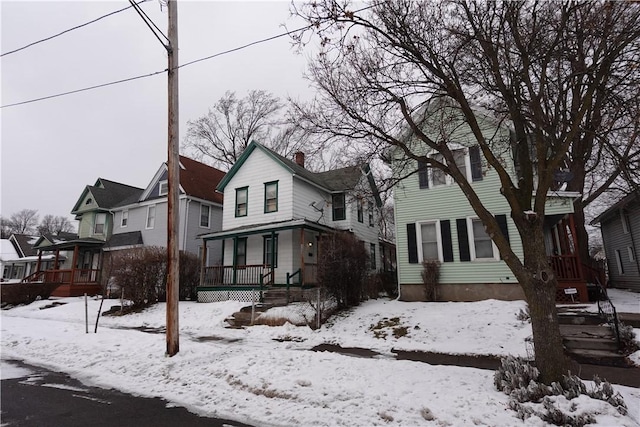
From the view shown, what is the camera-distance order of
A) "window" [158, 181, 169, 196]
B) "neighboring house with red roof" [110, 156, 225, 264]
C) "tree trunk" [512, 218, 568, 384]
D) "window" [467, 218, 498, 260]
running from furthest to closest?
"window" [158, 181, 169, 196], "neighboring house with red roof" [110, 156, 225, 264], "window" [467, 218, 498, 260], "tree trunk" [512, 218, 568, 384]

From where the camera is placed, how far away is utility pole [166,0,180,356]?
7.77 meters

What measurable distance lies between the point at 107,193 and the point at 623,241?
3446 cm

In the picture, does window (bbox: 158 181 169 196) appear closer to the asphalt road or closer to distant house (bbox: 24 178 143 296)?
distant house (bbox: 24 178 143 296)

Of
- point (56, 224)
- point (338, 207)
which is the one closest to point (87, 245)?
point (338, 207)

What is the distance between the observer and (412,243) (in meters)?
14.6

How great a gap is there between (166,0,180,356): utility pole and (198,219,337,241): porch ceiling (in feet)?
26.4

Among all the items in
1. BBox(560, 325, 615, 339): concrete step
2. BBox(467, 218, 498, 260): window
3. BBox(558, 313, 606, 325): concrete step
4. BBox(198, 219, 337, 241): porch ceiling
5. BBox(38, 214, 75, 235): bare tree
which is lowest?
BBox(560, 325, 615, 339): concrete step

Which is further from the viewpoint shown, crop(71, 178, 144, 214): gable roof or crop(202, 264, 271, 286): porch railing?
crop(71, 178, 144, 214): gable roof

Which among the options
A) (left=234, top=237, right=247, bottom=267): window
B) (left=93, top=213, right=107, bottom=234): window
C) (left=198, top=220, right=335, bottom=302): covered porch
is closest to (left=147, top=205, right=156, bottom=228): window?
(left=93, top=213, right=107, bottom=234): window

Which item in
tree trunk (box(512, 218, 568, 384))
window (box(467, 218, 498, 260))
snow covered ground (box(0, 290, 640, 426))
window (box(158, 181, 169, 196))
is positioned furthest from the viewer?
window (box(158, 181, 169, 196))

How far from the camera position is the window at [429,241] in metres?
14.2

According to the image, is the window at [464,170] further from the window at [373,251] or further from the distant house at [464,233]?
the window at [373,251]

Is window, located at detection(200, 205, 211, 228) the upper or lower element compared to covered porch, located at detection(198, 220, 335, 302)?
upper

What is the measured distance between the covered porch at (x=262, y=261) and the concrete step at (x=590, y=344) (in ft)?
31.9
